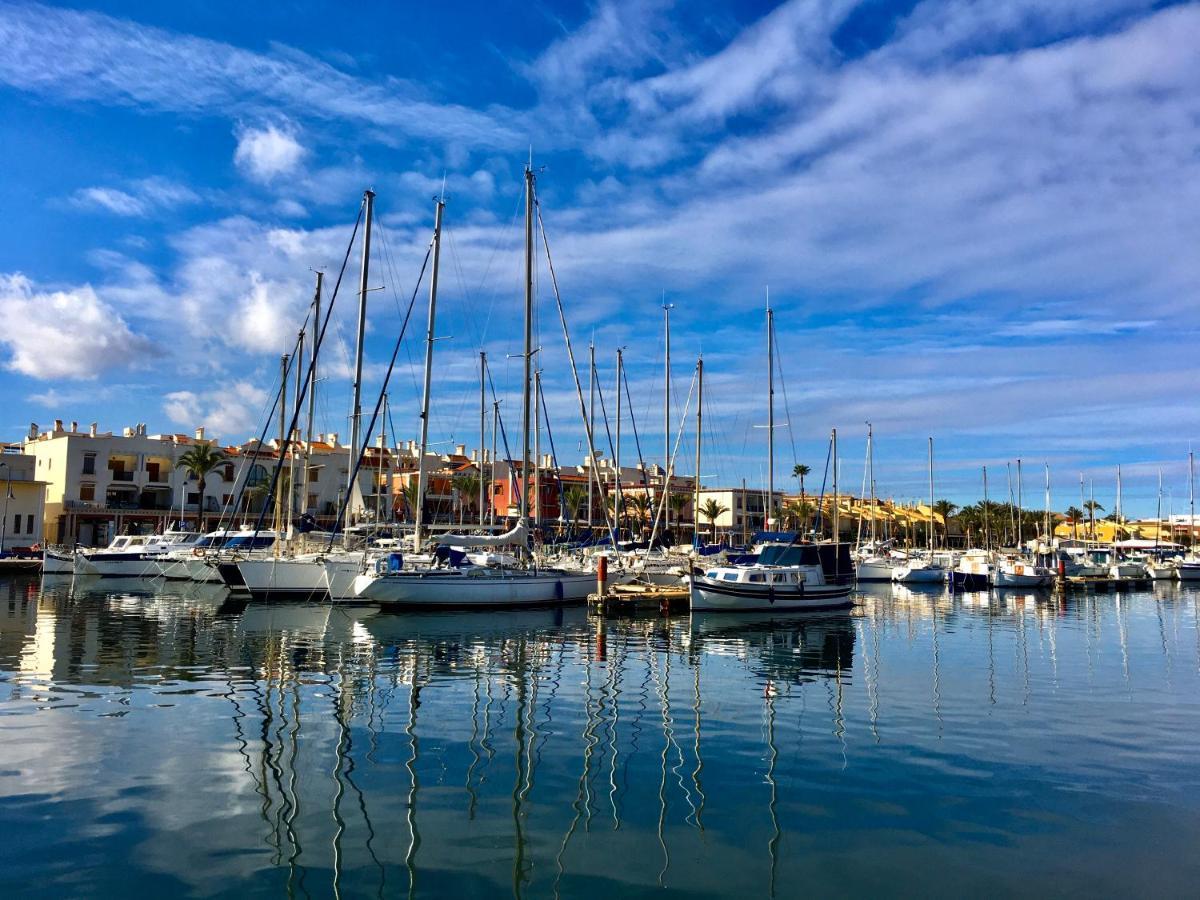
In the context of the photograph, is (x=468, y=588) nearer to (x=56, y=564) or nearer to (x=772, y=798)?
(x=772, y=798)

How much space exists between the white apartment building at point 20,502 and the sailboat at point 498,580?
Result: 51.5 metres

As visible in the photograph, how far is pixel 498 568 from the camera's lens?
3862cm

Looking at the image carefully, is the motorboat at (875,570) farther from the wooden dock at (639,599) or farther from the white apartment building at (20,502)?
the white apartment building at (20,502)

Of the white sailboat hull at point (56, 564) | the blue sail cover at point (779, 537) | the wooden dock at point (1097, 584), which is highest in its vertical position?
the blue sail cover at point (779, 537)

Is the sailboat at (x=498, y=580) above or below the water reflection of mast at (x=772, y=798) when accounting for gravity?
above

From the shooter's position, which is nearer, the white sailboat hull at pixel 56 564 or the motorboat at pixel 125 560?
the motorboat at pixel 125 560

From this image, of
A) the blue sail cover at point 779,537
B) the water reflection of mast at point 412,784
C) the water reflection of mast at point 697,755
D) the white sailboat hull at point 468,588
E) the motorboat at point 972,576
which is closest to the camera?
the water reflection of mast at point 412,784

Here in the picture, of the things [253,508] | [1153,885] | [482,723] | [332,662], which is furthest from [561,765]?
[253,508]

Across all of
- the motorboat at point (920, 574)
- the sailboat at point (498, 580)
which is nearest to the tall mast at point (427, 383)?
the sailboat at point (498, 580)

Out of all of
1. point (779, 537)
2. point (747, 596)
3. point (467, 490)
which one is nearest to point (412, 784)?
point (747, 596)

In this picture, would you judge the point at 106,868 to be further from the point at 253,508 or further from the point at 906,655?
the point at 253,508

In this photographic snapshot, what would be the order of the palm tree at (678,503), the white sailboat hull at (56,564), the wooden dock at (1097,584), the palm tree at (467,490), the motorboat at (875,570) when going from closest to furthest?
the white sailboat hull at (56,564) → the wooden dock at (1097,584) → the motorboat at (875,570) → the palm tree at (467,490) → the palm tree at (678,503)

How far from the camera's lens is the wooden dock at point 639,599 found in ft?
124

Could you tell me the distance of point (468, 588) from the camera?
3666cm
